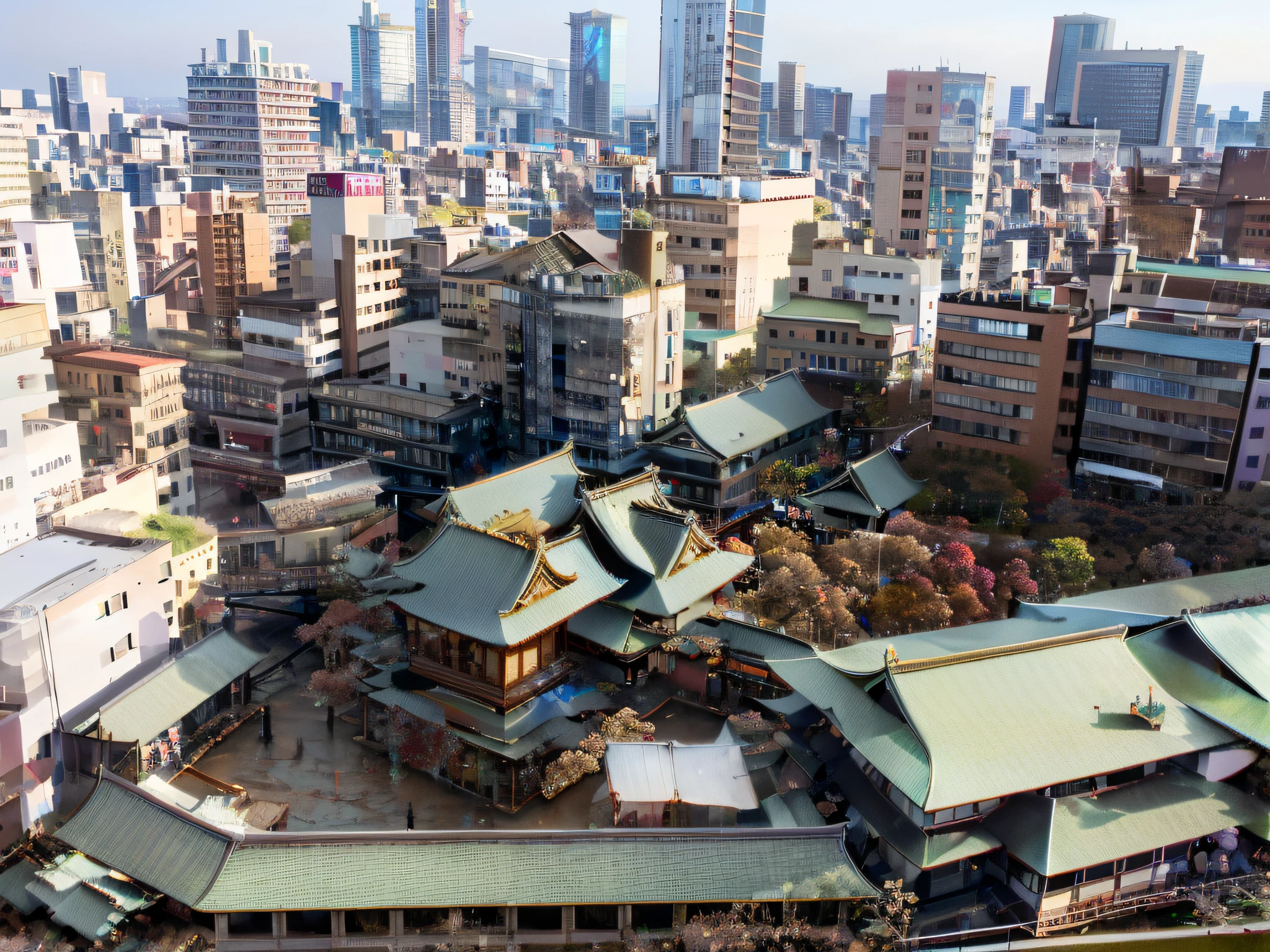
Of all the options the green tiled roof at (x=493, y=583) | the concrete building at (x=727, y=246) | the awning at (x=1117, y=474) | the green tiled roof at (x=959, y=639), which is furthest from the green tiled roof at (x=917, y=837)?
the concrete building at (x=727, y=246)

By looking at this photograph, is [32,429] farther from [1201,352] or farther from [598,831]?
[1201,352]

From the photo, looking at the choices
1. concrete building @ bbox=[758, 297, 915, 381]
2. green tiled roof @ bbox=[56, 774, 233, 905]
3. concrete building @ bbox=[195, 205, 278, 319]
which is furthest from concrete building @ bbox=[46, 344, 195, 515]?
concrete building @ bbox=[758, 297, 915, 381]

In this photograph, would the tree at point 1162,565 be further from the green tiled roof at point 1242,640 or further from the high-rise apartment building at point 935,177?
the high-rise apartment building at point 935,177

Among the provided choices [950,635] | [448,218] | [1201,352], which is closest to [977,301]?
[1201,352]

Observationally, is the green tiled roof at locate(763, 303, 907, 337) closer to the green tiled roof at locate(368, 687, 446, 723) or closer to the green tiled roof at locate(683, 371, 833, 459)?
the green tiled roof at locate(683, 371, 833, 459)

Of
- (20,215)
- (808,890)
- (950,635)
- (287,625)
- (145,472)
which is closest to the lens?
(808,890)
